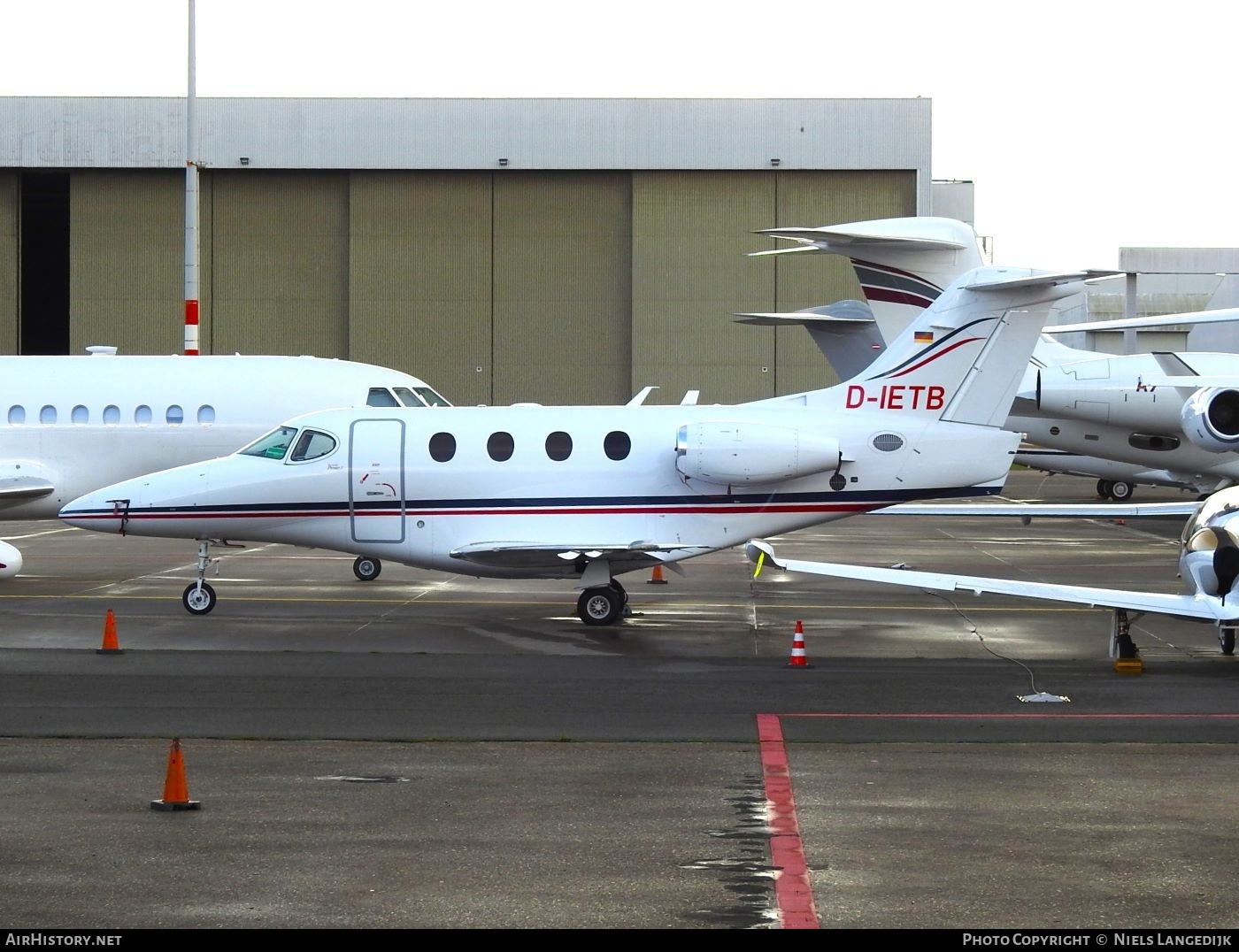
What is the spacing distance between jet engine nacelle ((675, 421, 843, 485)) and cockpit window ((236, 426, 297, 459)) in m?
4.76

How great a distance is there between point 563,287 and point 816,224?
28.4 ft

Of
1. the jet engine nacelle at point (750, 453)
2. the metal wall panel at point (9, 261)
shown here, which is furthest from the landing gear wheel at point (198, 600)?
Result: the metal wall panel at point (9, 261)

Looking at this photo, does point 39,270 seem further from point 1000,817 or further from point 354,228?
point 1000,817

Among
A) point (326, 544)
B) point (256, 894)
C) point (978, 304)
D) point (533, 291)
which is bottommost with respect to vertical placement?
point (256, 894)

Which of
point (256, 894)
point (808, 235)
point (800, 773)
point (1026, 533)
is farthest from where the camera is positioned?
point (1026, 533)

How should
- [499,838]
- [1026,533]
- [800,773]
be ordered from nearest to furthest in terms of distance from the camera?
1. [499,838]
2. [800,773]
3. [1026,533]

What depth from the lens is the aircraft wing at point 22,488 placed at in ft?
78.5

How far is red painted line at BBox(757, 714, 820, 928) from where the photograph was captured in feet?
25.6

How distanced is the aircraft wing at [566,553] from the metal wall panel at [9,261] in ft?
132

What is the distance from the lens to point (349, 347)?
175 ft

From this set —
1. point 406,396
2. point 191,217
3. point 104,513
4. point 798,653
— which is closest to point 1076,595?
point 798,653

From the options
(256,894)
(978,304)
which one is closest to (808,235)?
(978,304)

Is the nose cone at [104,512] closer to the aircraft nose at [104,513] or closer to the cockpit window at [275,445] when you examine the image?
the aircraft nose at [104,513]

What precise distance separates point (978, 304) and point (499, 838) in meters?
11.0
